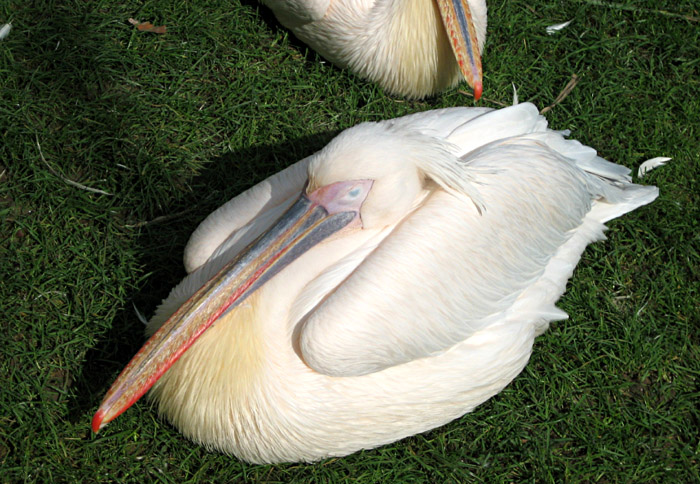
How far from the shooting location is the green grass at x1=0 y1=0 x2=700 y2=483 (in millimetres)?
2438

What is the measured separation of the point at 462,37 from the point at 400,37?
0.30m

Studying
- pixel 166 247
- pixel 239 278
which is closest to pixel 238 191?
pixel 166 247

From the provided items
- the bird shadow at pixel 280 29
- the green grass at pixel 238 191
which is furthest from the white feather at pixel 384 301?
the bird shadow at pixel 280 29

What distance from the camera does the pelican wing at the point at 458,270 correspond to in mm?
1891

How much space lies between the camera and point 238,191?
2.89 metres

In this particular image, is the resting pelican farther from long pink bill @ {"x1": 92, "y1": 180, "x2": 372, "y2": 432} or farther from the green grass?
the green grass

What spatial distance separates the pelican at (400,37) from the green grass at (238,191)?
15 centimetres

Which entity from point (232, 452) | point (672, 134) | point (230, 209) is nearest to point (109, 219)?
point (230, 209)

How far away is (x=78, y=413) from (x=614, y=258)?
2.20m

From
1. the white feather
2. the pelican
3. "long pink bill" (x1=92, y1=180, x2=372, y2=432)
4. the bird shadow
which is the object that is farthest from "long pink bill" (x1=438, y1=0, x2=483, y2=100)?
"long pink bill" (x1=92, y1=180, x2=372, y2=432)

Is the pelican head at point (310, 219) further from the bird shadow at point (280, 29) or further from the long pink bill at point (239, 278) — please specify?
the bird shadow at point (280, 29)

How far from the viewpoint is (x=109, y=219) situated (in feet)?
9.03

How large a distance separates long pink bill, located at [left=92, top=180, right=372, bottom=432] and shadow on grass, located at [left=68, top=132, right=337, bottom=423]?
0.55 metres

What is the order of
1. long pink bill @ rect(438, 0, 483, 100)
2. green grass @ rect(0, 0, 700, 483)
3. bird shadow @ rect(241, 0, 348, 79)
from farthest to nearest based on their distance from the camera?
bird shadow @ rect(241, 0, 348, 79)
long pink bill @ rect(438, 0, 483, 100)
green grass @ rect(0, 0, 700, 483)
